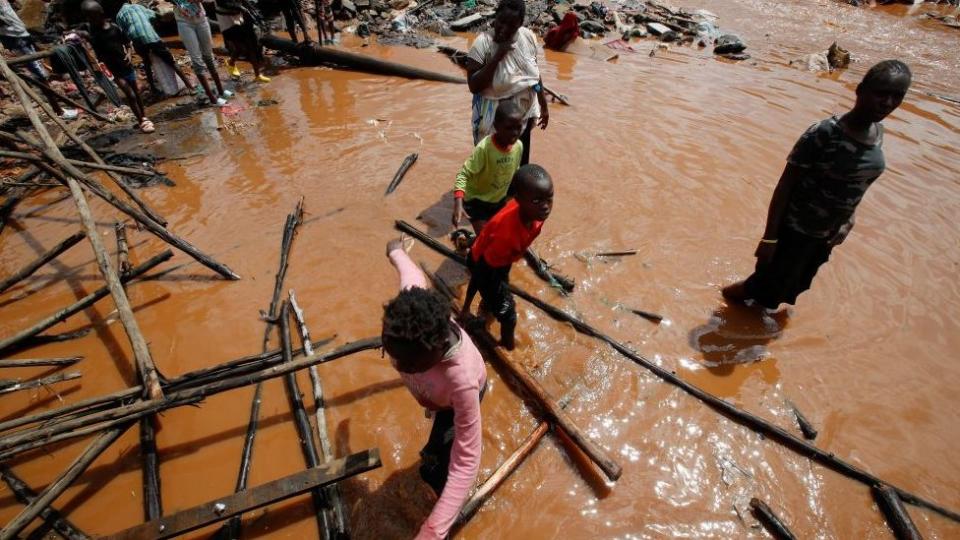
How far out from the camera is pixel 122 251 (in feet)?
13.8

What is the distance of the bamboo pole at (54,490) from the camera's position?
2.05 meters

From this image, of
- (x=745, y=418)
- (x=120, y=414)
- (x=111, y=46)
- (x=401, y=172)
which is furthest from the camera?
(x=111, y=46)

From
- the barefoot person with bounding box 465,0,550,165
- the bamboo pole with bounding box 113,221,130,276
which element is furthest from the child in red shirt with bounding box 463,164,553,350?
the bamboo pole with bounding box 113,221,130,276

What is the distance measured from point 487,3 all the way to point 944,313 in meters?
14.3

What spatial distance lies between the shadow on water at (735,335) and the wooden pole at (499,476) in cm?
169

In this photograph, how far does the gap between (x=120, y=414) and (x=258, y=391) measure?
83 centimetres

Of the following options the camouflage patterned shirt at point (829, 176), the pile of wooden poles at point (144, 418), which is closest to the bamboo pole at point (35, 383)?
the pile of wooden poles at point (144, 418)

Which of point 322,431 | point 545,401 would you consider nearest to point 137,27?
point 322,431

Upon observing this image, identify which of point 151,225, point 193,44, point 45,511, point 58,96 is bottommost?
point 45,511

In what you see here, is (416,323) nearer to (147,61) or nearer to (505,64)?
(505,64)

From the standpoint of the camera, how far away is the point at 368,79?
924 cm

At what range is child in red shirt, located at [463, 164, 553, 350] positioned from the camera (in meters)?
2.77

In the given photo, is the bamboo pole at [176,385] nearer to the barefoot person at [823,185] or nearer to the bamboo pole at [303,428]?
the bamboo pole at [303,428]

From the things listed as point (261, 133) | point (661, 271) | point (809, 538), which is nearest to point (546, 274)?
point (661, 271)
